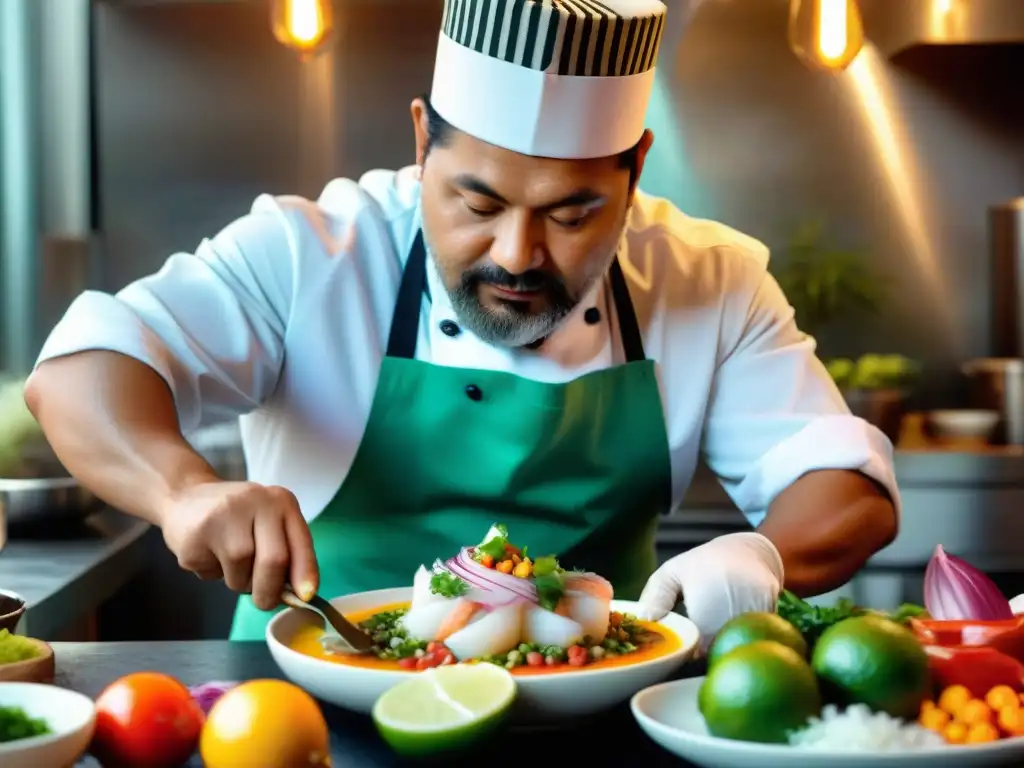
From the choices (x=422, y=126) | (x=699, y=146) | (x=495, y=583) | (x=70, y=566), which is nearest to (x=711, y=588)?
(x=495, y=583)

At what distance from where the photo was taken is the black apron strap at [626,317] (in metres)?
2.16

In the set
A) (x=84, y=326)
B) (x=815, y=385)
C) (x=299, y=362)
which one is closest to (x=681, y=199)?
(x=815, y=385)

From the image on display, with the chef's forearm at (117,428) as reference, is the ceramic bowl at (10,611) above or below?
below

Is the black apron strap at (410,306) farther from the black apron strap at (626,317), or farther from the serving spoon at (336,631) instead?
the serving spoon at (336,631)

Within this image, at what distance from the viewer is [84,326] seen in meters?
1.82

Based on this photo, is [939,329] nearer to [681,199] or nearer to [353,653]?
[681,199]

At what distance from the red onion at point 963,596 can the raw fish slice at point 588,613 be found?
0.35m

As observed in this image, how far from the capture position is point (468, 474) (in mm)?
2016

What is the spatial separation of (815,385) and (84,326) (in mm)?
1164

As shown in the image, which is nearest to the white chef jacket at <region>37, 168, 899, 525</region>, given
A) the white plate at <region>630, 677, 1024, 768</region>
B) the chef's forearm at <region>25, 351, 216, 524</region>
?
the chef's forearm at <region>25, 351, 216, 524</region>

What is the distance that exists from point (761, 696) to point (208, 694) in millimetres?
529

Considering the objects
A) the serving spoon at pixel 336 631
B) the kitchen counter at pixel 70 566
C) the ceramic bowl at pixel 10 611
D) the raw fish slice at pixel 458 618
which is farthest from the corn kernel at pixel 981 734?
the kitchen counter at pixel 70 566

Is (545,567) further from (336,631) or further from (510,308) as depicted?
(510,308)

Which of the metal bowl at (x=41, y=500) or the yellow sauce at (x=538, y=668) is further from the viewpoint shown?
the metal bowl at (x=41, y=500)
